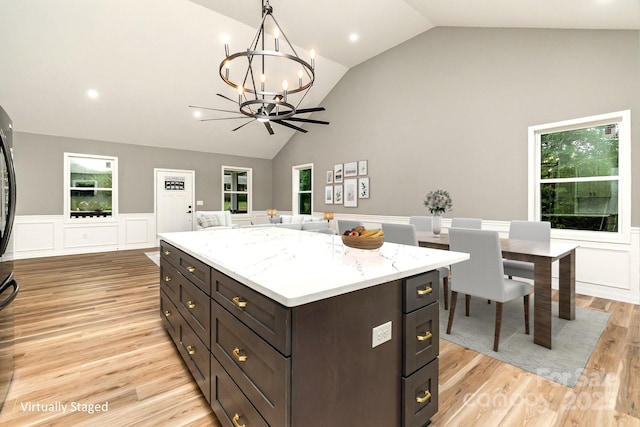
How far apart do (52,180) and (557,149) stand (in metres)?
8.95

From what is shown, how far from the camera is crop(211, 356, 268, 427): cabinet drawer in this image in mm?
1164

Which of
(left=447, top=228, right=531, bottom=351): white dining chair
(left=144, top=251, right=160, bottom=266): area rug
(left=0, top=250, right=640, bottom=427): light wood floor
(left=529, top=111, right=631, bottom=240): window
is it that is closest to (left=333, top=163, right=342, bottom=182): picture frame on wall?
(left=529, top=111, right=631, bottom=240): window

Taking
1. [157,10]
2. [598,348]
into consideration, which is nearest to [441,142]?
[598,348]

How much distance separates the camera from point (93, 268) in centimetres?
496

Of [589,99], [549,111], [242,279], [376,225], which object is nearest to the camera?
[242,279]

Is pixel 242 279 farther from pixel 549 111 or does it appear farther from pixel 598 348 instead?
pixel 549 111

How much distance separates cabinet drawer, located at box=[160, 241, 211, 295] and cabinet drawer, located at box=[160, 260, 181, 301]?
5cm

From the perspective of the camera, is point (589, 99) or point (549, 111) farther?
point (549, 111)

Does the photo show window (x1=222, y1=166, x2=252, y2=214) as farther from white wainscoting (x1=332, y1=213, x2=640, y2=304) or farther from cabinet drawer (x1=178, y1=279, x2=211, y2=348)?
white wainscoting (x1=332, y1=213, x2=640, y2=304)

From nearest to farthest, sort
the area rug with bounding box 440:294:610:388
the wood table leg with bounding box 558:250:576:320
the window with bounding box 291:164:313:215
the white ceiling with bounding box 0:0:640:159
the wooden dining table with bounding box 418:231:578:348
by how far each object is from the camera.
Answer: the area rug with bounding box 440:294:610:388
the wooden dining table with bounding box 418:231:578:348
the wood table leg with bounding box 558:250:576:320
the white ceiling with bounding box 0:0:640:159
the window with bounding box 291:164:313:215

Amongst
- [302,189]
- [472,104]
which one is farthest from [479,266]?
[302,189]

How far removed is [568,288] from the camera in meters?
2.75

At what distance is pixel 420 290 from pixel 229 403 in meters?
1.00

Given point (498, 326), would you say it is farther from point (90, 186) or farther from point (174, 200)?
point (90, 186)
